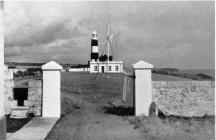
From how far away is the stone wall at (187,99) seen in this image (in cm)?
1137

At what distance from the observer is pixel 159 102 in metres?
11.5

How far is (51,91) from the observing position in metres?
11.2

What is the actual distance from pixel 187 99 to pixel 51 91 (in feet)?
18.2

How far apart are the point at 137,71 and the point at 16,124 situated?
509cm

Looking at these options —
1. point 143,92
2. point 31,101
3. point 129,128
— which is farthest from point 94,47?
point 129,128

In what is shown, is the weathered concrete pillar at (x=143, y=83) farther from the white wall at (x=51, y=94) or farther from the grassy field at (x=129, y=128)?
the white wall at (x=51, y=94)

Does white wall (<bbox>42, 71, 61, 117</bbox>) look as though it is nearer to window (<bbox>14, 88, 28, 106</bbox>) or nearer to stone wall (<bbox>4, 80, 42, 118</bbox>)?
stone wall (<bbox>4, 80, 42, 118</bbox>)

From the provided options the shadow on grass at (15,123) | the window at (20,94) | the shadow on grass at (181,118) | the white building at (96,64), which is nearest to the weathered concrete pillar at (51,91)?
the shadow on grass at (15,123)

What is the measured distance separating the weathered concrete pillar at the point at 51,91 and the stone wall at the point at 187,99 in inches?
156

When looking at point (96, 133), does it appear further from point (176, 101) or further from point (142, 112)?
point (176, 101)

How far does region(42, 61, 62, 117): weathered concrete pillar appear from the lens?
11188 mm

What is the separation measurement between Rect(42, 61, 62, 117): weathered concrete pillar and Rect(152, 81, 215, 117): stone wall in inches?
156

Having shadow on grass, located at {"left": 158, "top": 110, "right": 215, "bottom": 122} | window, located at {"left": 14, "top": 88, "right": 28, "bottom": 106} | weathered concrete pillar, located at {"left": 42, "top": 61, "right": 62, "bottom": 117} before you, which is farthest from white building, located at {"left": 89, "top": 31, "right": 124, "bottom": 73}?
shadow on grass, located at {"left": 158, "top": 110, "right": 215, "bottom": 122}

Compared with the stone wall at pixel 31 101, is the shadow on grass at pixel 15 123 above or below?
below
